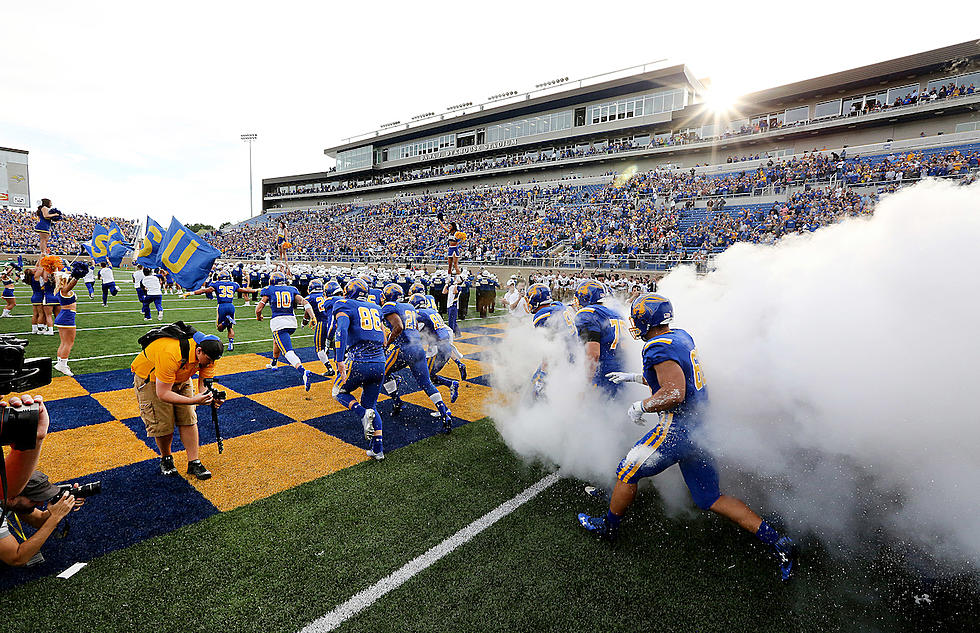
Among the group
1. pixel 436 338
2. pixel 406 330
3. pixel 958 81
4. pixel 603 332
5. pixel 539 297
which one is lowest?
pixel 436 338

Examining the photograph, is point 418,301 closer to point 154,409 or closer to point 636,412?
point 154,409

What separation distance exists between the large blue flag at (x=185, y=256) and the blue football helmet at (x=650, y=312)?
17.0ft

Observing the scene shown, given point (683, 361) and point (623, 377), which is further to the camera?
point (623, 377)

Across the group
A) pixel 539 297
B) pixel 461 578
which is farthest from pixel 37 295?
pixel 461 578

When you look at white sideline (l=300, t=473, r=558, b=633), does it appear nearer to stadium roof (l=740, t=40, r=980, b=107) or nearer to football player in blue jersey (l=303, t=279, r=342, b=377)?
football player in blue jersey (l=303, t=279, r=342, b=377)

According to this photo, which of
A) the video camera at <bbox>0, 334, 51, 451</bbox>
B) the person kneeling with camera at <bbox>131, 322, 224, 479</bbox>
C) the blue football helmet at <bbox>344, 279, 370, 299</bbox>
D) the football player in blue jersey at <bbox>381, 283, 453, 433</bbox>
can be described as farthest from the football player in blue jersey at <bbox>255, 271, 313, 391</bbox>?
the video camera at <bbox>0, 334, 51, 451</bbox>

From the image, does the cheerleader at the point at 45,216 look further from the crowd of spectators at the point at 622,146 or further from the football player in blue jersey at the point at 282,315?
the crowd of spectators at the point at 622,146

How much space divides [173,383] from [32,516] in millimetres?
1275

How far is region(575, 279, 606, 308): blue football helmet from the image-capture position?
21.2 feet

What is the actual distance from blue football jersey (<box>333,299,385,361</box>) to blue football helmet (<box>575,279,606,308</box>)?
9.54 ft

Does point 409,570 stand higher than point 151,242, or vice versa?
point 151,242

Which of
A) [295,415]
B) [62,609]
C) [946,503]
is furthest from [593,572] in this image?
[295,415]

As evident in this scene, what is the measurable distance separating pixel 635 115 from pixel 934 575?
1759 inches

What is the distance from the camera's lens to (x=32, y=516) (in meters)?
3.00
